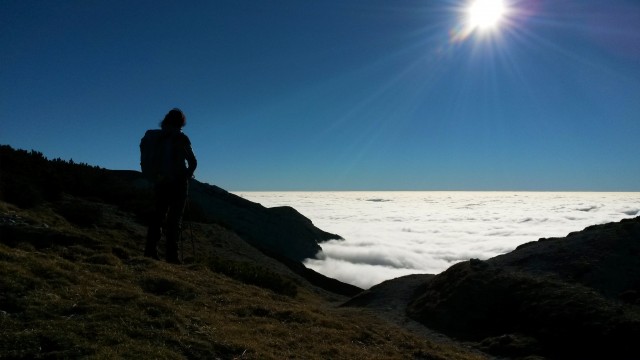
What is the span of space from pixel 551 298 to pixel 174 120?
12.8 metres

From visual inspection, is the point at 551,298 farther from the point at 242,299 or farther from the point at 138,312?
the point at 138,312

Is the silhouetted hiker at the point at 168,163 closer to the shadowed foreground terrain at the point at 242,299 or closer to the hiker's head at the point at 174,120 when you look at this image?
the hiker's head at the point at 174,120

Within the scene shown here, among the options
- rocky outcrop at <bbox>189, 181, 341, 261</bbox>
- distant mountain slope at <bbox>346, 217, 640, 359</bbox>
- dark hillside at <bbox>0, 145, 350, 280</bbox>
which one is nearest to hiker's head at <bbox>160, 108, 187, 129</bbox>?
dark hillside at <bbox>0, 145, 350, 280</bbox>

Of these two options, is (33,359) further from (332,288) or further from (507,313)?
(332,288)

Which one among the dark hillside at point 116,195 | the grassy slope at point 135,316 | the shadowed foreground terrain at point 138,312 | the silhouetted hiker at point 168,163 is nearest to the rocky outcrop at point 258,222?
the dark hillside at point 116,195

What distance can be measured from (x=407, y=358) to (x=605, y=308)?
293 inches

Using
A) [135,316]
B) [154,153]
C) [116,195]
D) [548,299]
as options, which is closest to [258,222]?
[116,195]

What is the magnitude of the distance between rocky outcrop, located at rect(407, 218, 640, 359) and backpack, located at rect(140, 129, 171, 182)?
1050 cm

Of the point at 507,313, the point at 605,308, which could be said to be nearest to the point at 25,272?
the point at 507,313

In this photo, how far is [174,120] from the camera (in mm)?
12234

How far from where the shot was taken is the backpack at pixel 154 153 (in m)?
12.1

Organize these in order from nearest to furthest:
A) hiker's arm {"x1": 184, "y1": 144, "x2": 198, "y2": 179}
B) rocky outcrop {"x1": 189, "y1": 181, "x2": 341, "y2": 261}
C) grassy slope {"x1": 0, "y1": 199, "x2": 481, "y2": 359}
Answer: grassy slope {"x1": 0, "y1": 199, "x2": 481, "y2": 359}
hiker's arm {"x1": 184, "y1": 144, "x2": 198, "y2": 179}
rocky outcrop {"x1": 189, "y1": 181, "x2": 341, "y2": 261}

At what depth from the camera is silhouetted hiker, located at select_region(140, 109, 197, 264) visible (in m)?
12.1

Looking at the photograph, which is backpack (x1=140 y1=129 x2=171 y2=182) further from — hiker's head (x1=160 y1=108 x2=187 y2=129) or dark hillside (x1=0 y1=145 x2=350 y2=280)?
dark hillside (x1=0 y1=145 x2=350 y2=280)
